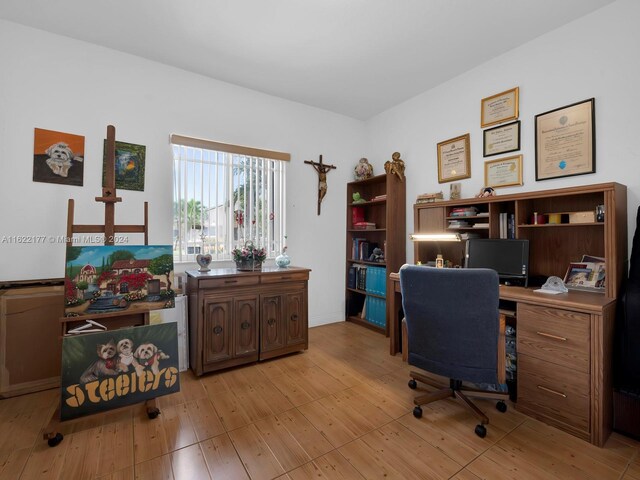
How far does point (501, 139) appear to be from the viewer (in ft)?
9.32

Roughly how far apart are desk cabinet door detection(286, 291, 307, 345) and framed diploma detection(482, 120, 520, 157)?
95.4 inches

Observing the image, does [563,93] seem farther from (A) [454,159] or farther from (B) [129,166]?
(B) [129,166]

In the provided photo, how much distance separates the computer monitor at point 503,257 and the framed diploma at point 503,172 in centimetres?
63

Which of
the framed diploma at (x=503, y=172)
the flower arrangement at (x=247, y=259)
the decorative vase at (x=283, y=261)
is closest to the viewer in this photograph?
the framed diploma at (x=503, y=172)

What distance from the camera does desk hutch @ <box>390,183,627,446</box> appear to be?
1735 millimetres

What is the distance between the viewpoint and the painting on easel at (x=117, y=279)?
1913 millimetres

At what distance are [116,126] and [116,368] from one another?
7.14 feet

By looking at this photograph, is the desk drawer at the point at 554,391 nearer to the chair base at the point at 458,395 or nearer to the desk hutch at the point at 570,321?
the desk hutch at the point at 570,321

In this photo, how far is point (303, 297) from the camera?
10.3 feet

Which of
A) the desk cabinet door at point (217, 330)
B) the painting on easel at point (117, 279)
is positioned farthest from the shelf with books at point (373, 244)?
the painting on easel at point (117, 279)

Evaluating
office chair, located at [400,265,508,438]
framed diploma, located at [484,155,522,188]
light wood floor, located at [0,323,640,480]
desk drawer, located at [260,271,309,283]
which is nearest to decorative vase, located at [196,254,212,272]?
desk drawer, located at [260,271,309,283]

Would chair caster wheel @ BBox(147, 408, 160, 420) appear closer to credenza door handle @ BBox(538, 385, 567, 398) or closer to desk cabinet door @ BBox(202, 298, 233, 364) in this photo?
desk cabinet door @ BBox(202, 298, 233, 364)

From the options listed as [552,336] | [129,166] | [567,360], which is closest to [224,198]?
[129,166]

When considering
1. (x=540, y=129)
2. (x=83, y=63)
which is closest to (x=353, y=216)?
(x=540, y=129)
